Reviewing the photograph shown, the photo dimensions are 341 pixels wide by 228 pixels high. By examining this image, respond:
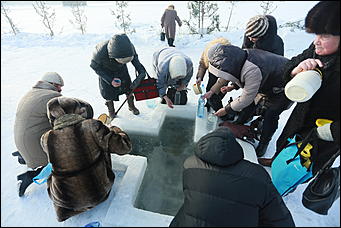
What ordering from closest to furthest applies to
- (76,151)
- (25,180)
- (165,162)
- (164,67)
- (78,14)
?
(76,151) < (25,180) < (165,162) < (164,67) < (78,14)

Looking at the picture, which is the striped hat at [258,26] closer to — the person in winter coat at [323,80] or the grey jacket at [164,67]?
the person in winter coat at [323,80]

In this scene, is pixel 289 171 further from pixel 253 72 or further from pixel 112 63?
pixel 112 63

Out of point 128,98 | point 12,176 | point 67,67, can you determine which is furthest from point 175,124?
point 67,67

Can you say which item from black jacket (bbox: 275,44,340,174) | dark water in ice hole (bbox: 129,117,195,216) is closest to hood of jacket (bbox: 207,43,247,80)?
black jacket (bbox: 275,44,340,174)

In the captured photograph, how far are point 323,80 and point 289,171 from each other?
30.7 inches

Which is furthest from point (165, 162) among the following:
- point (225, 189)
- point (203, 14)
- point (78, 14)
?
point (78, 14)

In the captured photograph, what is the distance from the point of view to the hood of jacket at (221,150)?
3.56 ft

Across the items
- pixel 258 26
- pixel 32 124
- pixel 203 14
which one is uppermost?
pixel 258 26

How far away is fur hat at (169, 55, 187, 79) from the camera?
248 centimetres

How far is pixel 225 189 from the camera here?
1.08m

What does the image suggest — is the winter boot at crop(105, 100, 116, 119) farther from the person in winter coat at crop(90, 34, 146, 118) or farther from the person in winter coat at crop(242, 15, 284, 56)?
the person in winter coat at crop(242, 15, 284, 56)

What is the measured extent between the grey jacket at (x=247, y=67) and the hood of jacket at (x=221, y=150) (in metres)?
1.02

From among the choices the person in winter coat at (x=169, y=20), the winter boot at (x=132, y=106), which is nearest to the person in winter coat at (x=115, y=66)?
the winter boot at (x=132, y=106)

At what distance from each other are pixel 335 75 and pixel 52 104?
2.03m
